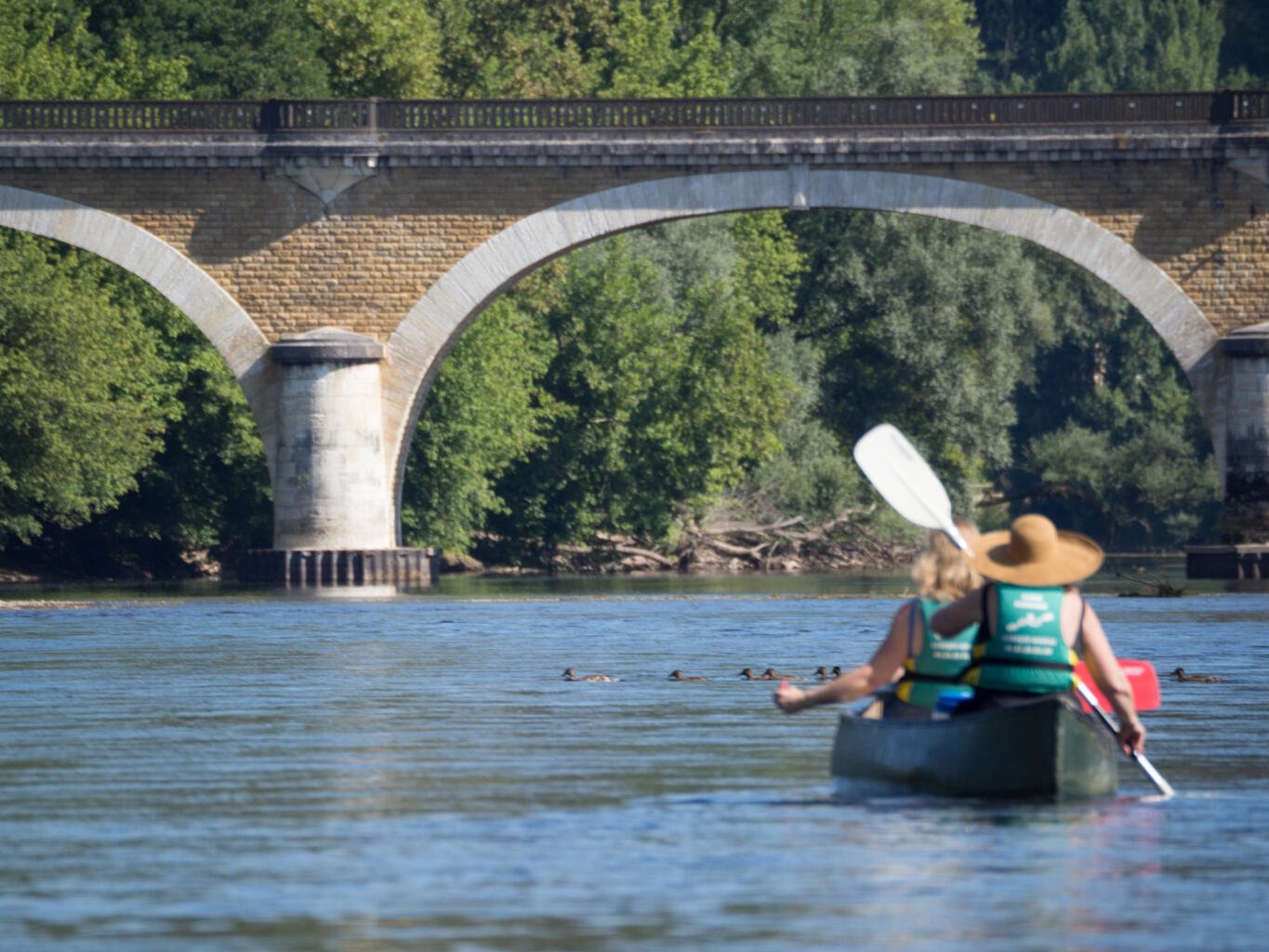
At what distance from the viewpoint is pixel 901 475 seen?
14273 mm

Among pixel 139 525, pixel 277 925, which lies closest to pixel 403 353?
pixel 139 525

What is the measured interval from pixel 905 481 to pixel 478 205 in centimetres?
2511

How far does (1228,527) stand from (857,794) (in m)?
26.1

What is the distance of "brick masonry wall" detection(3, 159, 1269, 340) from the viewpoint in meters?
38.2

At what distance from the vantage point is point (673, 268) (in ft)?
180

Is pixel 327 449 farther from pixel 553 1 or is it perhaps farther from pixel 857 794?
pixel 857 794

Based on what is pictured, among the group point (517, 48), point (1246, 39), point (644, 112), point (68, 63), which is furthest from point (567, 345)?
point (1246, 39)

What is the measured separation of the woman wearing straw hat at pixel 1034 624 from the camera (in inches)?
474

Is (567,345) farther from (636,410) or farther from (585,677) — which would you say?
(585,677)

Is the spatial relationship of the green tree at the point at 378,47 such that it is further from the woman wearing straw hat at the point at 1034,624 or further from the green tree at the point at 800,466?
the woman wearing straw hat at the point at 1034,624

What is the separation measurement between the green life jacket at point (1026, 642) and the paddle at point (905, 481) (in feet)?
4.29

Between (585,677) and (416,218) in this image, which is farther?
(416,218)

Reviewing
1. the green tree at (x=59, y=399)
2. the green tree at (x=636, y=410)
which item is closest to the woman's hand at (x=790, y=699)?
the green tree at (x=59, y=399)

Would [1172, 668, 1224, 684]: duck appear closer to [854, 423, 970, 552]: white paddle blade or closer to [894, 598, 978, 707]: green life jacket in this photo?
[854, 423, 970, 552]: white paddle blade
